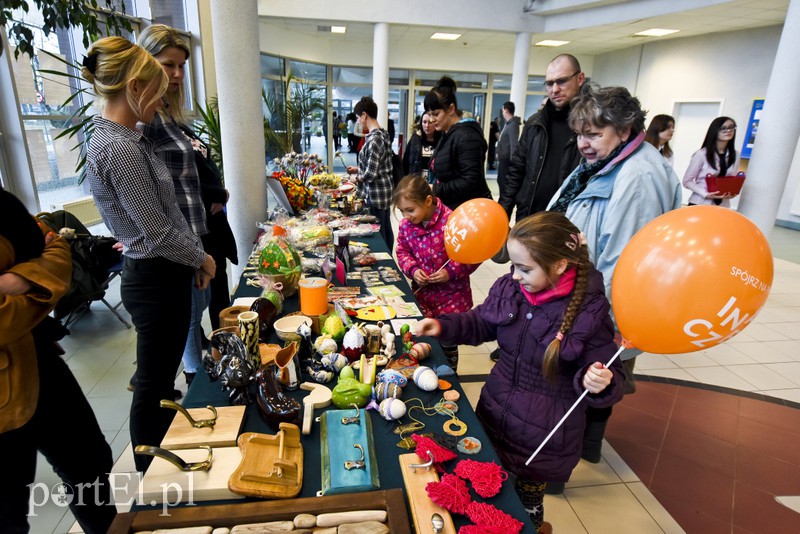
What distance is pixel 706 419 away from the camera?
255 cm

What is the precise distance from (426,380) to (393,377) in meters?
0.10

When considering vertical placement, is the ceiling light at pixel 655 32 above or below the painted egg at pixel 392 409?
above

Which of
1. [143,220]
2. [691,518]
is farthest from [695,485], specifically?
[143,220]

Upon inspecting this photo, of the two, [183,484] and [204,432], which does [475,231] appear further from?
[183,484]

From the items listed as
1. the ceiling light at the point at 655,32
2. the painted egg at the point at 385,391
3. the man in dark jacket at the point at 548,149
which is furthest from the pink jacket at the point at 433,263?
the ceiling light at the point at 655,32

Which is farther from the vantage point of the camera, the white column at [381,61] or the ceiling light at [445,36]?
the ceiling light at [445,36]

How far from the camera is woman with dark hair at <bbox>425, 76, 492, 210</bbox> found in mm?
2959

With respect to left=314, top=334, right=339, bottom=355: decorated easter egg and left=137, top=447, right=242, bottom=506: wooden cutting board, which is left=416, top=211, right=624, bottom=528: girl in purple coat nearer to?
left=314, top=334, right=339, bottom=355: decorated easter egg

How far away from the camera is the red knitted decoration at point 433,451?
102 cm

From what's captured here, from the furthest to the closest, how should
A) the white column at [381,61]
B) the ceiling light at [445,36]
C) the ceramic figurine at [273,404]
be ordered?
the ceiling light at [445,36] < the white column at [381,61] < the ceramic figurine at [273,404]

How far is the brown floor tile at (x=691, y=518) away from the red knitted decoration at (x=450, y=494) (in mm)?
1505

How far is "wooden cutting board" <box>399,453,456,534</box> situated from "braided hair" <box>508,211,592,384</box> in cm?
49

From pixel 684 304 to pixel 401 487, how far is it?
797mm

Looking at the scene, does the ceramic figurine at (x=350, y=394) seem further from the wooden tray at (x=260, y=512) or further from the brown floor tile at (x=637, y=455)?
the brown floor tile at (x=637, y=455)
